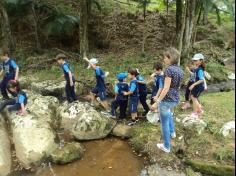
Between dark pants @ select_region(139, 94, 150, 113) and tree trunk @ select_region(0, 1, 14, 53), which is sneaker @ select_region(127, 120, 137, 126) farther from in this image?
tree trunk @ select_region(0, 1, 14, 53)

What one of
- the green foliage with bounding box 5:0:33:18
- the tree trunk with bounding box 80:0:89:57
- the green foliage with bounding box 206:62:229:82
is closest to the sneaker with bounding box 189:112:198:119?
the green foliage with bounding box 206:62:229:82

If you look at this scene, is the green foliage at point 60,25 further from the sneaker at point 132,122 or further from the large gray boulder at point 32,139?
the sneaker at point 132,122

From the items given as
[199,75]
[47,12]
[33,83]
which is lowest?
[33,83]

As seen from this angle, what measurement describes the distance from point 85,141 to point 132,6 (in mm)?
11772

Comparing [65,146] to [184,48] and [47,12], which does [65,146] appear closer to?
[184,48]

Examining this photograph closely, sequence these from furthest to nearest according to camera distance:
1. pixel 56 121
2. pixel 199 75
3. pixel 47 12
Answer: pixel 47 12 < pixel 56 121 < pixel 199 75

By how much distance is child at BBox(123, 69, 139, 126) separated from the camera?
7491mm

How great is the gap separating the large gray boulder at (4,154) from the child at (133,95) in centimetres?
270

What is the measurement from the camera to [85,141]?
24.7ft

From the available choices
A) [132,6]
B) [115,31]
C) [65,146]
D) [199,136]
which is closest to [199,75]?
[199,136]

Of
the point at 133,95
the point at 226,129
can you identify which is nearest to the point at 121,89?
the point at 133,95

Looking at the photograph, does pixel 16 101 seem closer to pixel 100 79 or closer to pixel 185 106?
pixel 100 79

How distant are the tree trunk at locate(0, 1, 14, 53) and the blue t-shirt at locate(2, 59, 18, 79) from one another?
441cm

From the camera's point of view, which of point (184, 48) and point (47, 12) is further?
point (47, 12)
